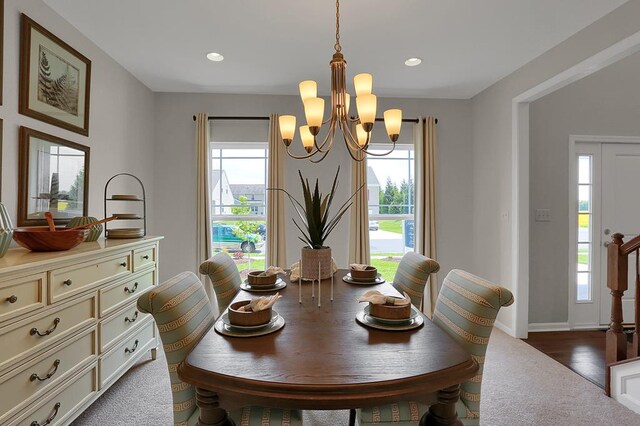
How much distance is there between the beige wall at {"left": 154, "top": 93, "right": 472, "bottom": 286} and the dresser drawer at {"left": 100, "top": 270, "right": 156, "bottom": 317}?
111cm

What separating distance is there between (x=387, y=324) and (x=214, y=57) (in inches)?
102

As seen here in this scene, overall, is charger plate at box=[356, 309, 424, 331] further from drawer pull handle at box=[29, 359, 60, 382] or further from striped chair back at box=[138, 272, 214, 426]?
drawer pull handle at box=[29, 359, 60, 382]

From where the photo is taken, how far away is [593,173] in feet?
10.9

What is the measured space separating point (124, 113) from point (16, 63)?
113cm

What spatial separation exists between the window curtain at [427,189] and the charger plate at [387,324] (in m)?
2.43

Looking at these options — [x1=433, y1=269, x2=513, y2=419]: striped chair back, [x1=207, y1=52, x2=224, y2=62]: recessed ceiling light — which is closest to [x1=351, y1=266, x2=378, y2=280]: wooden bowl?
[x1=433, y1=269, x2=513, y2=419]: striped chair back

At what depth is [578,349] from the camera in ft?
9.36

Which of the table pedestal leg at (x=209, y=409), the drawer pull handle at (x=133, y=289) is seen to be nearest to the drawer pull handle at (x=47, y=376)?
the drawer pull handle at (x=133, y=289)

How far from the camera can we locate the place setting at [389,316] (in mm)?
1246

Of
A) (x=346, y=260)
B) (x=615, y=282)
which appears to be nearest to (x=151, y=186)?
(x=346, y=260)

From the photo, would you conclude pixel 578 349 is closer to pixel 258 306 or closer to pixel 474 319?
pixel 474 319

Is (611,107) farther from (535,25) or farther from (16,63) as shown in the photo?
(16,63)

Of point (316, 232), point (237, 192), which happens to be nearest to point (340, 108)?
point (316, 232)

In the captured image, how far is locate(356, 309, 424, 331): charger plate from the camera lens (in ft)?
4.01
